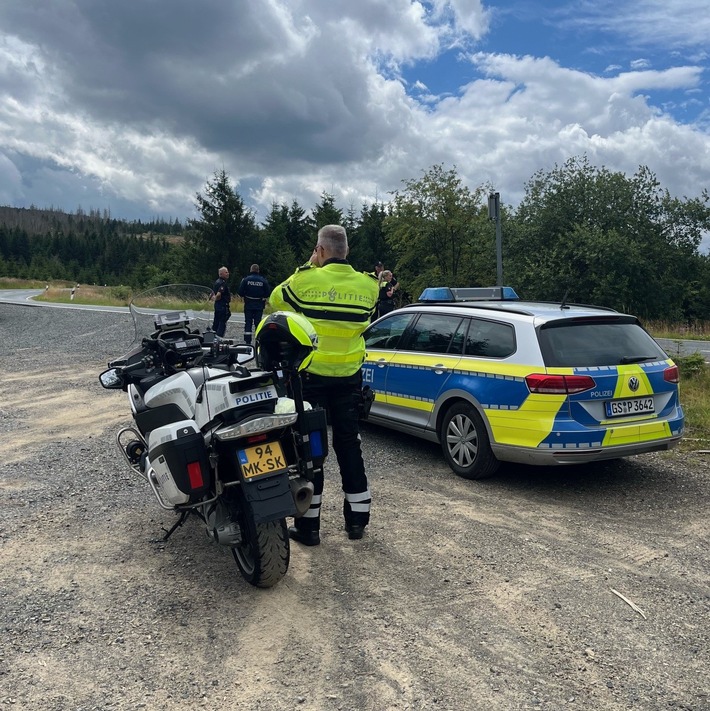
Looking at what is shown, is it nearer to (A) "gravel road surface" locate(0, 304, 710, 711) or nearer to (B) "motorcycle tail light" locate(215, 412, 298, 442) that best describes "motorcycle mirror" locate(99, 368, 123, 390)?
(A) "gravel road surface" locate(0, 304, 710, 711)

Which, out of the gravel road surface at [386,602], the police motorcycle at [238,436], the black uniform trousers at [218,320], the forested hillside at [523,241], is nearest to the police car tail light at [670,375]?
the gravel road surface at [386,602]

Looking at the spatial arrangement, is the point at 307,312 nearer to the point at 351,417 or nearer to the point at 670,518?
the point at 351,417

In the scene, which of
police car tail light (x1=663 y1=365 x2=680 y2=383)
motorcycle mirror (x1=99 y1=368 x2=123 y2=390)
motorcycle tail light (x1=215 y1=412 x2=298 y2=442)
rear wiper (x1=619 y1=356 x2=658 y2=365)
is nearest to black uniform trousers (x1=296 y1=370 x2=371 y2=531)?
motorcycle tail light (x1=215 y1=412 x2=298 y2=442)

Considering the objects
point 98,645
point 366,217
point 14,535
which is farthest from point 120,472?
point 366,217

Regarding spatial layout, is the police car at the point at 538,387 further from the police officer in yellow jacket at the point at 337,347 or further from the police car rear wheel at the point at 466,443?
the police officer in yellow jacket at the point at 337,347

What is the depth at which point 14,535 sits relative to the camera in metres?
4.22

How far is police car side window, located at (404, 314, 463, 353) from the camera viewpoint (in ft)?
19.8

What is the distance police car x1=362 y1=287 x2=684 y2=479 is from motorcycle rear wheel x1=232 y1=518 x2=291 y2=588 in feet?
7.92

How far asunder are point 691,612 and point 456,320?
130 inches

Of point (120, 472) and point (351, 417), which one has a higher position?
point (351, 417)

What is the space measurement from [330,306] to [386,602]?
1787 mm

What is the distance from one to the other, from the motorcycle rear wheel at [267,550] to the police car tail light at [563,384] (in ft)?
8.20

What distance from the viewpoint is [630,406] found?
5062 millimetres

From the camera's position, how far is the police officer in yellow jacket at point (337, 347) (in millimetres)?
4059
